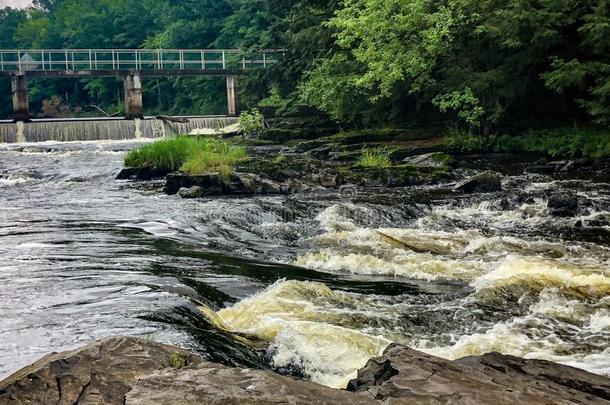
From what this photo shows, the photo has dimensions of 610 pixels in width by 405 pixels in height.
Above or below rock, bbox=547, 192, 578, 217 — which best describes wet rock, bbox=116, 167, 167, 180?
above

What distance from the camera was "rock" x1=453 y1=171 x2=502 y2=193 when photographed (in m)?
16.9

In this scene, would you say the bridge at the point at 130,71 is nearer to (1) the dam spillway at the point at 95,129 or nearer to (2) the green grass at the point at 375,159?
(1) the dam spillway at the point at 95,129

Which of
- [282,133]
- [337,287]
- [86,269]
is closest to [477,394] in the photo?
[337,287]

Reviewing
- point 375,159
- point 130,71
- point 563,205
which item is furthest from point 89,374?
point 130,71

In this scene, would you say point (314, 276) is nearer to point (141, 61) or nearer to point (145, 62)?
point (145, 62)

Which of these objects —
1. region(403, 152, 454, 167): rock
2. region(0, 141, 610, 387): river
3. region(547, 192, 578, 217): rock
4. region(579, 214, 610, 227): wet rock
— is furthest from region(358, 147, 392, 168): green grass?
region(579, 214, 610, 227): wet rock

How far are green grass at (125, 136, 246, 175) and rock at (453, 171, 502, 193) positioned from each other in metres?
Result: 5.94

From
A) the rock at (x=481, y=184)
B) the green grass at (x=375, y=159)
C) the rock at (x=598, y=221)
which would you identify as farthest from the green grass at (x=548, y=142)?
the rock at (x=598, y=221)

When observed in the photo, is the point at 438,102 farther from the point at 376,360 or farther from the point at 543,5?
the point at 376,360

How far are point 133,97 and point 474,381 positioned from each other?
41.5 m

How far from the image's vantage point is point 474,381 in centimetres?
457

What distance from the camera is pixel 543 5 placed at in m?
21.1

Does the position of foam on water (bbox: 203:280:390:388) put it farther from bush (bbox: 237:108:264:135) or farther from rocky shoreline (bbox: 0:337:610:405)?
bush (bbox: 237:108:264:135)

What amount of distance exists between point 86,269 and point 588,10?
1738 centimetres
